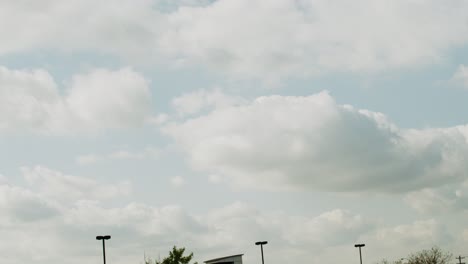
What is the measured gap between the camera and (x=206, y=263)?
7069 cm

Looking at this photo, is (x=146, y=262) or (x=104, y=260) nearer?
(x=104, y=260)

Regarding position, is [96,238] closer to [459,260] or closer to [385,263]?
[385,263]

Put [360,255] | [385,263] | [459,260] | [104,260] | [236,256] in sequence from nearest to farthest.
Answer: [104,260], [236,256], [360,255], [385,263], [459,260]

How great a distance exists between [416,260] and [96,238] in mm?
64617

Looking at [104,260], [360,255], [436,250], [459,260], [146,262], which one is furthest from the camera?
[459,260]

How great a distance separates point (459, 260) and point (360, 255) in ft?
194

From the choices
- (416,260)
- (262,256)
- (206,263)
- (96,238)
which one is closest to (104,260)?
(96,238)

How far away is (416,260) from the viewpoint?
100m

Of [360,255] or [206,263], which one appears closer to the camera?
[206,263]

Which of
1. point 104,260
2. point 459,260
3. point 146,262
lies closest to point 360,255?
point 146,262

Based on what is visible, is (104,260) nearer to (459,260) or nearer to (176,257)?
(176,257)

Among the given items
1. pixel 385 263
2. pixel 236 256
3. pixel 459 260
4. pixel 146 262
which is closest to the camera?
pixel 146 262

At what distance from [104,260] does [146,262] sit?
753cm

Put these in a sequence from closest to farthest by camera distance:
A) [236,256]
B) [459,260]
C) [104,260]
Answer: [104,260] < [236,256] < [459,260]
